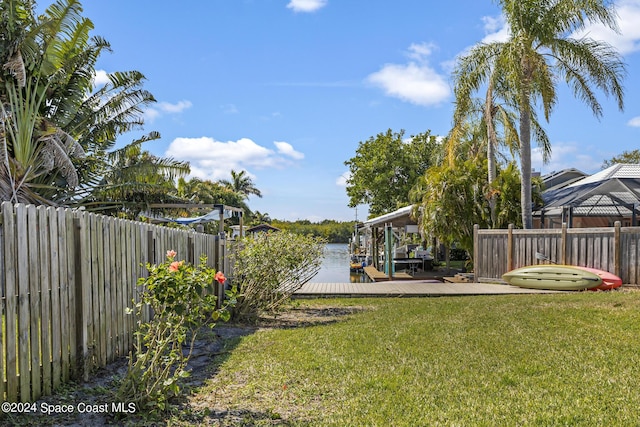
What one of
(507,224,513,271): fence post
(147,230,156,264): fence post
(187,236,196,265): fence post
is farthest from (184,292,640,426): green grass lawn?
(507,224,513,271): fence post

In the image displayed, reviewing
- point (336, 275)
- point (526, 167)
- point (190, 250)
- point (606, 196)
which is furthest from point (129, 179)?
point (606, 196)

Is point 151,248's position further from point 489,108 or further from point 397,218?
point 397,218

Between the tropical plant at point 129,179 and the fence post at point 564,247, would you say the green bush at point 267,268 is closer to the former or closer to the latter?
the fence post at point 564,247

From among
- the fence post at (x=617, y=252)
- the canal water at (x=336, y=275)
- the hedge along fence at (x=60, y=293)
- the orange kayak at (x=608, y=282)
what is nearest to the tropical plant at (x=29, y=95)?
the canal water at (x=336, y=275)

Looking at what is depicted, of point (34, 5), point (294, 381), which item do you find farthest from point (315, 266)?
point (34, 5)

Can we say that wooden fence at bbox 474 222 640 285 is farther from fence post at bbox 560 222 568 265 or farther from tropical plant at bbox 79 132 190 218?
tropical plant at bbox 79 132 190 218

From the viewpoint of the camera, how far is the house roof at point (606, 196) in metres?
18.8

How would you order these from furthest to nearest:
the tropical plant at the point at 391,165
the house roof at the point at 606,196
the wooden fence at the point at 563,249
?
the tropical plant at the point at 391,165
the house roof at the point at 606,196
the wooden fence at the point at 563,249

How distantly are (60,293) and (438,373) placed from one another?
351 centimetres

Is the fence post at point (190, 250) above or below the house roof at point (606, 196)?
below

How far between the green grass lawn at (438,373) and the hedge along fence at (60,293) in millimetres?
1129

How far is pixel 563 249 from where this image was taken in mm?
14609

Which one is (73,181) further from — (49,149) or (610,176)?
(610,176)

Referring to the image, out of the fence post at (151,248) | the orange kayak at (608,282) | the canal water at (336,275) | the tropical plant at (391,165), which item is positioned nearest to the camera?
the fence post at (151,248)
